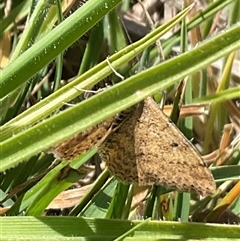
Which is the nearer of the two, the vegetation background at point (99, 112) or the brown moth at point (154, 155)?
the vegetation background at point (99, 112)

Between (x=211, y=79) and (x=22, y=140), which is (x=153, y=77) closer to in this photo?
(x=22, y=140)

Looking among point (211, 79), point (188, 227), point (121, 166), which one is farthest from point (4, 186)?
point (211, 79)

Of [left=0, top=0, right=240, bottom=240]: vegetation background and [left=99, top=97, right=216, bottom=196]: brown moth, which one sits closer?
[left=0, top=0, right=240, bottom=240]: vegetation background

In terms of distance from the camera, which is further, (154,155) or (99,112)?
(154,155)
